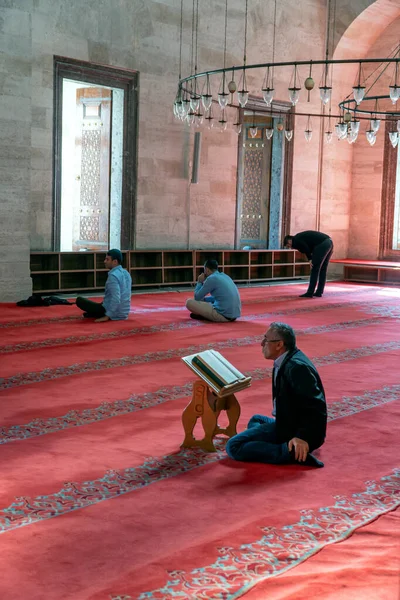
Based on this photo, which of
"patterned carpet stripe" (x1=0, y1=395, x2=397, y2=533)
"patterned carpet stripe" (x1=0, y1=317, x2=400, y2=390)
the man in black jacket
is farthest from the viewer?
the man in black jacket

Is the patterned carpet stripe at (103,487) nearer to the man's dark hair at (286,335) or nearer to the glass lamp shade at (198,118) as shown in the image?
the man's dark hair at (286,335)

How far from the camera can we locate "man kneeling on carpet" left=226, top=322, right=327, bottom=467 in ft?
12.8

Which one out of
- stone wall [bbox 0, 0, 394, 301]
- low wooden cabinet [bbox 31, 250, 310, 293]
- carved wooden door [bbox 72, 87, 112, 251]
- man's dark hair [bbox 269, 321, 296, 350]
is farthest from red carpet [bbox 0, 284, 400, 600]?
carved wooden door [bbox 72, 87, 112, 251]

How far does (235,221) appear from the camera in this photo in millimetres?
13992

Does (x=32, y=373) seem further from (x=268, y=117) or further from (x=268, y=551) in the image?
(x=268, y=117)

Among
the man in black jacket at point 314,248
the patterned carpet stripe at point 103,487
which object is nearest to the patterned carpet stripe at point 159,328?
the man in black jacket at point 314,248

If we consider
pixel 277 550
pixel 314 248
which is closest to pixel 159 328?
pixel 314 248

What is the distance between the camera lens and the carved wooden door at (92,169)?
12.3 meters

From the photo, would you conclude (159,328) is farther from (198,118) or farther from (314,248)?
(314,248)

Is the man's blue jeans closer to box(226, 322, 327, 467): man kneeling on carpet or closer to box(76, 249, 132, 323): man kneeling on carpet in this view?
box(226, 322, 327, 467): man kneeling on carpet

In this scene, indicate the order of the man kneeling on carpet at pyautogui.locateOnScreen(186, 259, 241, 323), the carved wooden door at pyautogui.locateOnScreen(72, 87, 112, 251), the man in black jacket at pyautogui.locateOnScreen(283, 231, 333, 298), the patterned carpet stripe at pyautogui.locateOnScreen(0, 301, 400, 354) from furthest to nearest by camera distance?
1. the carved wooden door at pyautogui.locateOnScreen(72, 87, 112, 251)
2. the man in black jacket at pyautogui.locateOnScreen(283, 231, 333, 298)
3. the man kneeling on carpet at pyautogui.locateOnScreen(186, 259, 241, 323)
4. the patterned carpet stripe at pyautogui.locateOnScreen(0, 301, 400, 354)

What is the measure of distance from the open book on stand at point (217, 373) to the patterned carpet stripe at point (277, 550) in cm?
89

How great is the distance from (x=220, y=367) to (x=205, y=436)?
37 centimetres

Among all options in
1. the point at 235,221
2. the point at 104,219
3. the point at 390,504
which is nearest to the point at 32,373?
the point at 390,504
